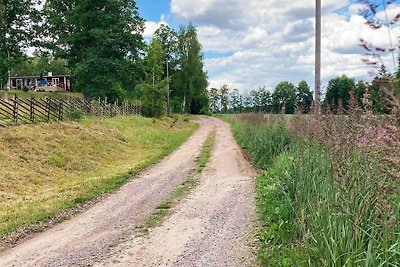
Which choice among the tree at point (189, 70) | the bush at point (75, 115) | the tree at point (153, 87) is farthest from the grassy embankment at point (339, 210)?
the tree at point (189, 70)

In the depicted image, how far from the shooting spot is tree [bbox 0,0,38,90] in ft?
114

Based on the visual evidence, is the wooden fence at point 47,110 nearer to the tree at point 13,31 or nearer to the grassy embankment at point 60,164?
the grassy embankment at point 60,164

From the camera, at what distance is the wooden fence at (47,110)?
16250 mm

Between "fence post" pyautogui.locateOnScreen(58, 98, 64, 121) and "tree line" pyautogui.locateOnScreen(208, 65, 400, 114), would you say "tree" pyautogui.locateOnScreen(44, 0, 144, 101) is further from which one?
"tree line" pyautogui.locateOnScreen(208, 65, 400, 114)

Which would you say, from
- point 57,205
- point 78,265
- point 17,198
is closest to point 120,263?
point 78,265

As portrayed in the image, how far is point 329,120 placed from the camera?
16.2 ft

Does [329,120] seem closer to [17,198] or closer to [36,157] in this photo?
[17,198]

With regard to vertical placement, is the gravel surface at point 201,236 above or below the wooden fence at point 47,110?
below

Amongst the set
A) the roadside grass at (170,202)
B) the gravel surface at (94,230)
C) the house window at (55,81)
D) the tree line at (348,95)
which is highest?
the house window at (55,81)

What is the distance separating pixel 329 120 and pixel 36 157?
10.8m

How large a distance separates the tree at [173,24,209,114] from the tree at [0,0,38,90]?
26.1m

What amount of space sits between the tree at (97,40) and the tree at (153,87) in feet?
8.41

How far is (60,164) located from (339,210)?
1189cm

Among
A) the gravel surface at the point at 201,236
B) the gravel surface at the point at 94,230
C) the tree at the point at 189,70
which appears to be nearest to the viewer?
the gravel surface at the point at 201,236
